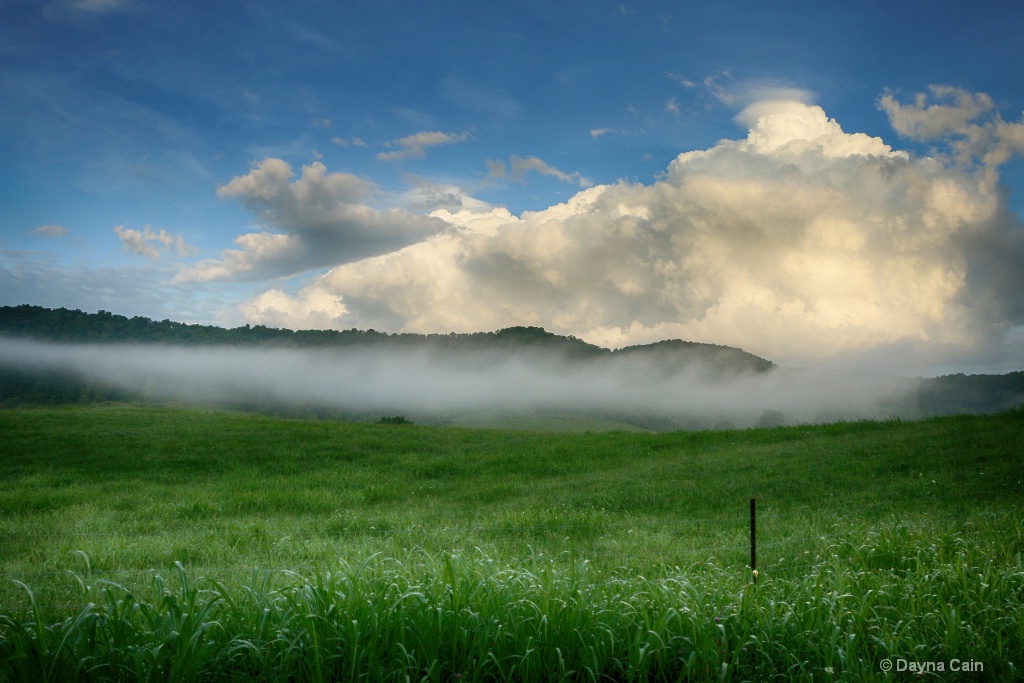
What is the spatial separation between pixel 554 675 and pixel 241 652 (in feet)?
8.56

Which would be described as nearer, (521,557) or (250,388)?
(521,557)

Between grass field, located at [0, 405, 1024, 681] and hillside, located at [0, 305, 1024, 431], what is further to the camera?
hillside, located at [0, 305, 1024, 431]

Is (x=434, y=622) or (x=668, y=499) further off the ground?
(x=434, y=622)

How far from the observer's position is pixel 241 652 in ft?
17.8

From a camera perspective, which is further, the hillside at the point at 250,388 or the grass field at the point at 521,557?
the hillside at the point at 250,388

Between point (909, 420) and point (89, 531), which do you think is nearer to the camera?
point (89, 531)

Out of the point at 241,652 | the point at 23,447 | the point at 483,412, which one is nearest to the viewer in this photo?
the point at 241,652

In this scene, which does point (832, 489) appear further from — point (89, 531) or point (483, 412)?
point (483, 412)

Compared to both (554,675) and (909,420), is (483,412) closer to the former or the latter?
(909,420)

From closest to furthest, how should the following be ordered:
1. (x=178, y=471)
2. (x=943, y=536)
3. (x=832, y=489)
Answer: (x=943, y=536) → (x=832, y=489) → (x=178, y=471)

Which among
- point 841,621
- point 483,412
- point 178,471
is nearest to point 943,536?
point 841,621

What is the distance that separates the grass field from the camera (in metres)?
5.48

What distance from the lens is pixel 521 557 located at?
11.4 metres

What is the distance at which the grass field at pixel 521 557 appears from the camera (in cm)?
548
